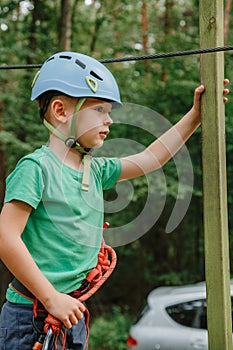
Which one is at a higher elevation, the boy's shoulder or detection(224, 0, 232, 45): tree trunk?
the boy's shoulder

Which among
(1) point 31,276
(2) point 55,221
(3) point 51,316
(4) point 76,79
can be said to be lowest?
(3) point 51,316

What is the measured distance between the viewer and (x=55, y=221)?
1.94 m

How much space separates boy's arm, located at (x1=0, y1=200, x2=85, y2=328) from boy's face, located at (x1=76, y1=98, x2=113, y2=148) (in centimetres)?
40

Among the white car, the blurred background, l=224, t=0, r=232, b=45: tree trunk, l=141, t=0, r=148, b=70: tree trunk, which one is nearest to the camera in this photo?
the white car

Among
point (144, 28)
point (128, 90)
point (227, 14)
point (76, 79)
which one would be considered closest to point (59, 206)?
point (76, 79)

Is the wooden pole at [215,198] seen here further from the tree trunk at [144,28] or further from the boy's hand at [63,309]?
the tree trunk at [144,28]

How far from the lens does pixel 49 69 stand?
2072 millimetres

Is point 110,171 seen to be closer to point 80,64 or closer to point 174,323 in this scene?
point 80,64

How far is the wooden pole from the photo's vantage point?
7.08 feet

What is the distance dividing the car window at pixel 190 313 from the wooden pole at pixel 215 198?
3.28 metres

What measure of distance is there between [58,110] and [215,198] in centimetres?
66

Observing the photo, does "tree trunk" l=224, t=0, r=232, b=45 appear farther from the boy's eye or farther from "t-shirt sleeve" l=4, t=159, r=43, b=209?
"t-shirt sleeve" l=4, t=159, r=43, b=209

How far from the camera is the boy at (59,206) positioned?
1.83 metres

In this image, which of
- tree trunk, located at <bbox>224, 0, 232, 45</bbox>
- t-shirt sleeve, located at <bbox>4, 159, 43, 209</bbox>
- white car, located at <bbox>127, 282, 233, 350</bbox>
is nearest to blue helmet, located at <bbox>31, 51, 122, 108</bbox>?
t-shirt sleeve, located at <bbox>4, 159, 43, 209</bbox>
